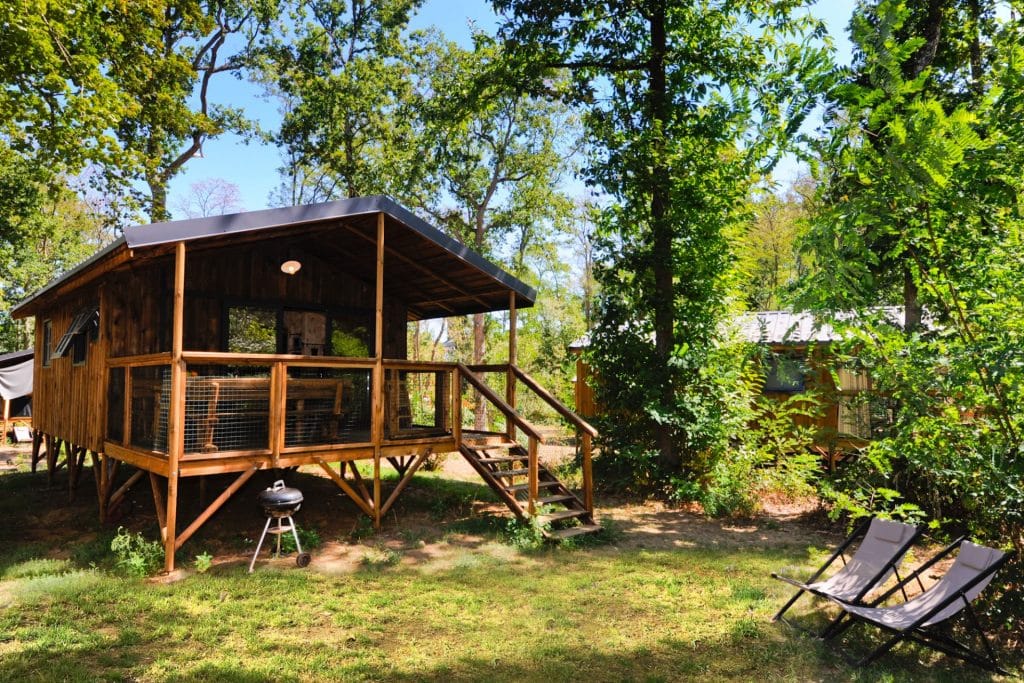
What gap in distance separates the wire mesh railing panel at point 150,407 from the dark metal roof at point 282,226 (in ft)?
4.84

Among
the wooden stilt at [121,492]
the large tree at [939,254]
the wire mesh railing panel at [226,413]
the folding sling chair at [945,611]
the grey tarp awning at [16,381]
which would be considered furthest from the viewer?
the grey tarp awning at [16,381]

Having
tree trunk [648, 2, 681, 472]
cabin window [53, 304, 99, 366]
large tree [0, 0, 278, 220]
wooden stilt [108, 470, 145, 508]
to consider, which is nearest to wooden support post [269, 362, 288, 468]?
wooden stilt [108, 470, 145, 508]

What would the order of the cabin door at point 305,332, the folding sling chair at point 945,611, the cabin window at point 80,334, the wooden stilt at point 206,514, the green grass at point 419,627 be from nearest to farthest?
1. the folding sling chair at point 945,611
2. the green grass at point 419,627
3. the wooden stilt at point 206,514
4. the cabin window at point 80,334
5. the cabin door at point 305,332

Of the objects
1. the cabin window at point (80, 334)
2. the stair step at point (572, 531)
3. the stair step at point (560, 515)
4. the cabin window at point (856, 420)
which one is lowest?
the stair step at point (572, 531)

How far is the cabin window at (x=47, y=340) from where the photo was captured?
39.6ft

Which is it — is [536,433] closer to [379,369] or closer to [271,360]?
[379,369]

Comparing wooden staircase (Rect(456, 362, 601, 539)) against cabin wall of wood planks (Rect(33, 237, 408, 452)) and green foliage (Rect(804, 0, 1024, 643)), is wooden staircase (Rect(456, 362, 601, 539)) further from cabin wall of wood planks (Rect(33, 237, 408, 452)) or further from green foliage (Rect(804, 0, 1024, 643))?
green foliage (Rect(804, 0, 1024, 643))

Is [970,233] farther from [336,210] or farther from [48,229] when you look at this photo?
[48,229]

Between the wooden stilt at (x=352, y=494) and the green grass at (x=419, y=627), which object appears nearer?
the green grass at (x=419, y=627)

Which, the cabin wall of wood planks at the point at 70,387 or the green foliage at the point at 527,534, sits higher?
the cabin wall of wood planks at the point at 70,387

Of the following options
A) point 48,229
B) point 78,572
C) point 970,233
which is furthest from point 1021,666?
point 48,229

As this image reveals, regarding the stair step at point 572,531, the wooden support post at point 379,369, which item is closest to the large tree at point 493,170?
the stair step at point 572,531

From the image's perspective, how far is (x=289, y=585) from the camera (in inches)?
241

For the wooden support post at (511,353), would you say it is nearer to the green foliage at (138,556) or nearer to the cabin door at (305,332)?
the cabin door at (305,332)
